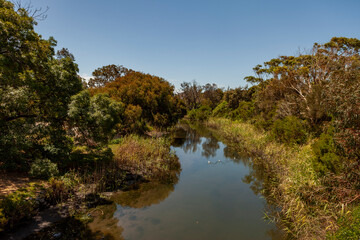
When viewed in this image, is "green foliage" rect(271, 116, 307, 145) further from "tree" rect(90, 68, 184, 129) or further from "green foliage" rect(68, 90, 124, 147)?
"green foliage" rect(68, 90, 124, 147)

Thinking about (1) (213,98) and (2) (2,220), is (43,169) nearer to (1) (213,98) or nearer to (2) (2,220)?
(2) (2,220)

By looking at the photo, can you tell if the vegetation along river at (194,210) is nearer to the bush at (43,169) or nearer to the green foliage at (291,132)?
the bush at (43,169)

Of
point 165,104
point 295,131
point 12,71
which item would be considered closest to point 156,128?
point 165,104

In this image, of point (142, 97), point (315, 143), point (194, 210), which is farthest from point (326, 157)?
point (142, 97)

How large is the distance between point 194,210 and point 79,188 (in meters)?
6.48

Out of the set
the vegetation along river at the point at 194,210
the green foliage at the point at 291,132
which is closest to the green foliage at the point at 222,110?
the green foliage at the point at 291,132

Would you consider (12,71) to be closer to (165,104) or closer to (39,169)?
(39,169)

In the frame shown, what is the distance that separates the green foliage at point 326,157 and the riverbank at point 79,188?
9.38 m

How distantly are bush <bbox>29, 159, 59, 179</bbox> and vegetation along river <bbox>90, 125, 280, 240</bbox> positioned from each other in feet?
11.9

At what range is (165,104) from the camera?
953 inches

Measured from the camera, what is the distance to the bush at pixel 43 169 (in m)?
9.62

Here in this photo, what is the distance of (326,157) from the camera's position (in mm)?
8547

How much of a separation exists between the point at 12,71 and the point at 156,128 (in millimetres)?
18114

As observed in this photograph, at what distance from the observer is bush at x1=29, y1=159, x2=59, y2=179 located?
9.62 metres
